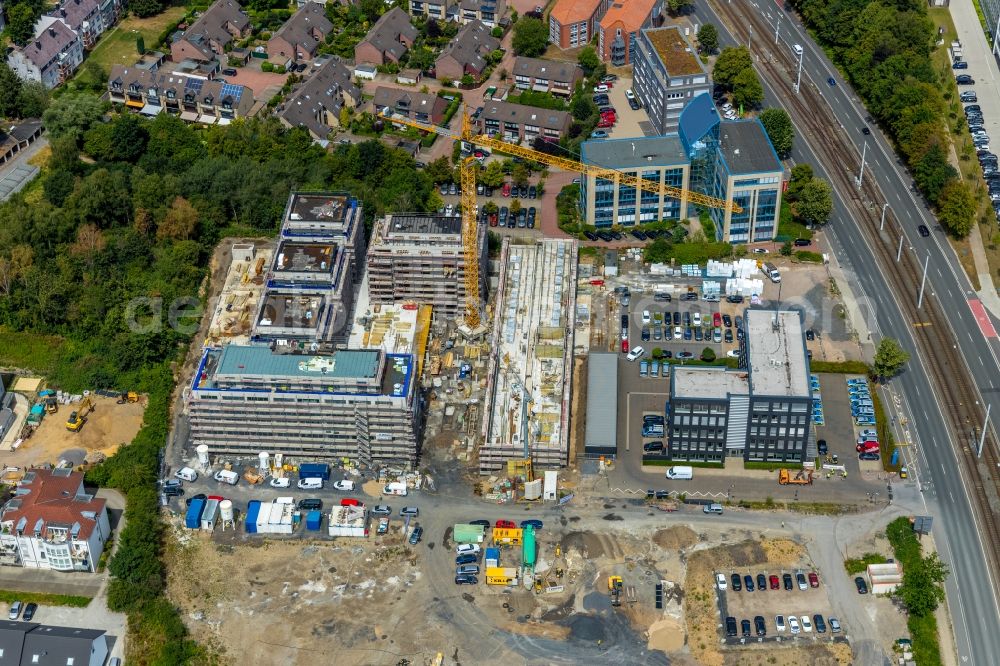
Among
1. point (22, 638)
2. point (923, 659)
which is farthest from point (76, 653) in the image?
point (923, 659)

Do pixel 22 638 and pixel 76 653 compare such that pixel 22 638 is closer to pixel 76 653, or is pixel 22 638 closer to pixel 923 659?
pixel 76 653
